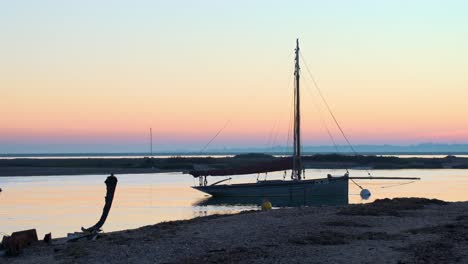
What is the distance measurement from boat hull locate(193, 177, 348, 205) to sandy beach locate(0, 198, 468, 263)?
21781 mm

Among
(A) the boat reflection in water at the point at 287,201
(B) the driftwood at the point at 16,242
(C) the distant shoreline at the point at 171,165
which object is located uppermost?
(C) the distant shoreline at the point at 171,165

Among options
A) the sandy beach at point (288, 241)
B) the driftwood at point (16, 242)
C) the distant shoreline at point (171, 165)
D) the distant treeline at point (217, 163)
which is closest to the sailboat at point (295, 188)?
the sandy beach at point (288, 241)

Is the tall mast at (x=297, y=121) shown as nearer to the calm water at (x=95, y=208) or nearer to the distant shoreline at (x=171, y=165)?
the calm water at (x=95, y=208)

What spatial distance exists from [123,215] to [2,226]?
6441 millimetres

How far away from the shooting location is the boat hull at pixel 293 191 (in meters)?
45.9

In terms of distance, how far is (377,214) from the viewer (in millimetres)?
23219

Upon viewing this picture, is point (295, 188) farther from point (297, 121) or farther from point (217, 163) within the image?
point (217, 163)

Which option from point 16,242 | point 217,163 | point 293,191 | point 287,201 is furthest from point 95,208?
point 217,163

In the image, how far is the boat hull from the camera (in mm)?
45906

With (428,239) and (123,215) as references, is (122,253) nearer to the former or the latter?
(428,239)

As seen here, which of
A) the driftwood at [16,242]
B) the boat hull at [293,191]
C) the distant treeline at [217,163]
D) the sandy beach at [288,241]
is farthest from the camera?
the distant treeline at [217,163]

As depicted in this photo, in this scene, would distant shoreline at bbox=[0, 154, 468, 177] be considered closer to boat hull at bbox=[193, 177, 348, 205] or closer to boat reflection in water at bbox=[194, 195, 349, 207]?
boat hull at bbox=[193, 177, 348, 205]

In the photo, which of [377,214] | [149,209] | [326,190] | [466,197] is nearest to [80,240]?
[377,214]

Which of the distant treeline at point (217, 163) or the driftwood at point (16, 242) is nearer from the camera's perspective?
the driftwood at point (16, 242)
